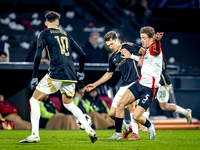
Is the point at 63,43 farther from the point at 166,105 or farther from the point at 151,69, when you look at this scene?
the point at 166,105

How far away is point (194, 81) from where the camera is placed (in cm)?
1077

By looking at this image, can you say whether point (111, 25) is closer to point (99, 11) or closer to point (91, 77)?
point (99, 11)

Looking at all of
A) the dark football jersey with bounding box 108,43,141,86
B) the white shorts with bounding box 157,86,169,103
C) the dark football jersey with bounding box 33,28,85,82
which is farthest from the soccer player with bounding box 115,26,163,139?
the white shorts with bounding box 157,86,169,103

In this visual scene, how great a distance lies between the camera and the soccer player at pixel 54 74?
5020 mm

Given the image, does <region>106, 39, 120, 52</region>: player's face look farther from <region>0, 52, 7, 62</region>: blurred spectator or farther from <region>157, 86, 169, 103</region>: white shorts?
<region>0, 52, 7, 62</region>: blurred spectator

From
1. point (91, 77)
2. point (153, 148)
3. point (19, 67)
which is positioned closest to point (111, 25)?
point (91, 77)

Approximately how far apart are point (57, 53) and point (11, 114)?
5.01m

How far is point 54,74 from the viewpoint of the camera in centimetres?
510

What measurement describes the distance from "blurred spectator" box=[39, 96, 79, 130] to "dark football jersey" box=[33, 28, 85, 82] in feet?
15.3

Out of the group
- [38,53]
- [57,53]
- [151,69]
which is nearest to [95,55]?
[151,69]

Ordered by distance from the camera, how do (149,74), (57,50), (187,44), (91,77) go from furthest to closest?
(187,44), (91,77), (149,74), (57,50)

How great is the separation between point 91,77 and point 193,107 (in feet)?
11.0

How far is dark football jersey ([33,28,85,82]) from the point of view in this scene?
511 cm

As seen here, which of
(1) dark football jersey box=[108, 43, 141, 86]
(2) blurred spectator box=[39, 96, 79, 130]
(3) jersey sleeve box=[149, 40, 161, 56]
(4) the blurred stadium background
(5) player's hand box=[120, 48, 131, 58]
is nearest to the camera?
(3) jersey sleeve box=[149, 40, 161, 56]
